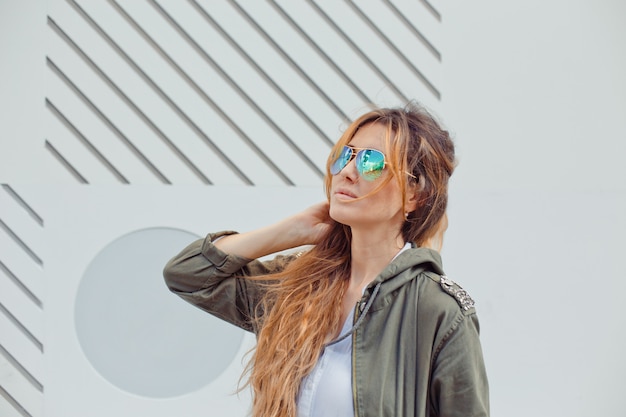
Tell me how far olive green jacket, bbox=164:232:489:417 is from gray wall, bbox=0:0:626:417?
1.55 metres

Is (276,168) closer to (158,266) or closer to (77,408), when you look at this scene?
(158,266)

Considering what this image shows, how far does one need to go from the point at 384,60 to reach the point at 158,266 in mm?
1269

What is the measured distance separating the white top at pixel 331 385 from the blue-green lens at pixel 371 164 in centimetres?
31

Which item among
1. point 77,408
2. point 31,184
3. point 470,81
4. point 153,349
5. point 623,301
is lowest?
point 77,408

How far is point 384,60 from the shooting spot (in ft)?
10.00

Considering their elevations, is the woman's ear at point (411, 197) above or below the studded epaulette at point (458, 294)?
above

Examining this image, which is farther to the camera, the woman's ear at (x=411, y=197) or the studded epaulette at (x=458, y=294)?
the woman's ear at (x=411, y=197)

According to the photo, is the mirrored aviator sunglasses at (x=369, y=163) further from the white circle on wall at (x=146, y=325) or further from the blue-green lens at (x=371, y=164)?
the white circle on wall at (x=146, y=325)

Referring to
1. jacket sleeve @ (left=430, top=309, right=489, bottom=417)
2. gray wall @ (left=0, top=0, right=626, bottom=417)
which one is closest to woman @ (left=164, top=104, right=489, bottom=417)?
jacket sleeve @ (left=430, top=309, right=489, bottom=417)

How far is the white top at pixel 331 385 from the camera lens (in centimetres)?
143

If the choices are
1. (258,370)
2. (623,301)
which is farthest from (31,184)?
(623,301)

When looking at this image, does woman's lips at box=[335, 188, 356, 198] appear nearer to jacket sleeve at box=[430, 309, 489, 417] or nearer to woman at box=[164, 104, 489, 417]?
woman at box=[164, 104, 489, 417]

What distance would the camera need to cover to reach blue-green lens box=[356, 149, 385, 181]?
1.52 meters

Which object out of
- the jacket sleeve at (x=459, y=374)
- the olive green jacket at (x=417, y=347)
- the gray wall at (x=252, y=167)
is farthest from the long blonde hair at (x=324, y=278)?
the gray wall at (x=252, y=167)
